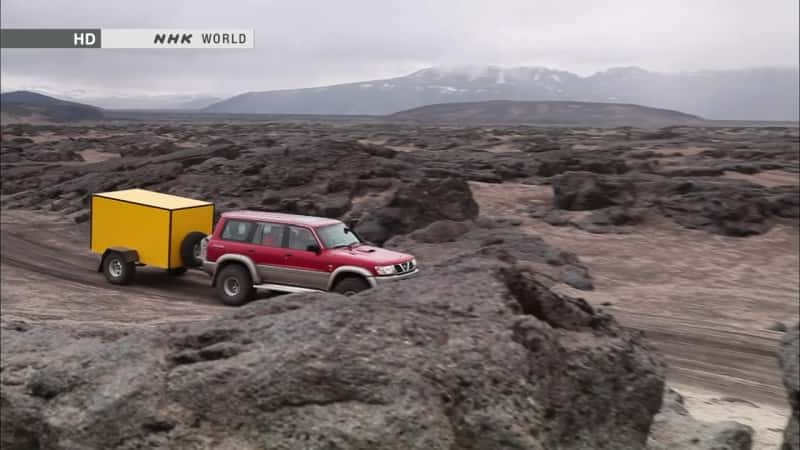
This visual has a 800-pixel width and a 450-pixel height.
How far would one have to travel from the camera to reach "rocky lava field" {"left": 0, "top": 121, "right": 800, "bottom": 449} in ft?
17.2

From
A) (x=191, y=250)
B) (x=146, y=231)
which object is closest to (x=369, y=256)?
(x=191, y=250)

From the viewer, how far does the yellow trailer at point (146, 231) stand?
17625 millimetres

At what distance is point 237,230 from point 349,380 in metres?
11.7

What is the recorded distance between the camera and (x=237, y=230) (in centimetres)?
1645

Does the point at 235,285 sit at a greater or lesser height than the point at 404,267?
lesser

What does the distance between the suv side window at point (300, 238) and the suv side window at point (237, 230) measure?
106 centimetres

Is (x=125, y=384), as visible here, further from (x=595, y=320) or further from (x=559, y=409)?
(x=595, y=320)

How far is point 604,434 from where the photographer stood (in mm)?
5980

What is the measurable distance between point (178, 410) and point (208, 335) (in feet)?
2.89

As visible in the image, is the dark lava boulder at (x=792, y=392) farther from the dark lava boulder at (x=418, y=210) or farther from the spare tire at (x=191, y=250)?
the dark lava boulder at (x=418, y=210)

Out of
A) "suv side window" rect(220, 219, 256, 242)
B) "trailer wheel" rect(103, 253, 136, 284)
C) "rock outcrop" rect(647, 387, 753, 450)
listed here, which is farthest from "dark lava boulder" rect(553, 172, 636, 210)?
"rock outcrop" rect(647, 387, 753, 450)

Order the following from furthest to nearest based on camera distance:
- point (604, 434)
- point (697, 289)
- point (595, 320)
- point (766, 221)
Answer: point (766, 221) < point (697, 289) < point (595, 320) < point (604, 434)

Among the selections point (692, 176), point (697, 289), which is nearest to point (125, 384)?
point (697, 289)

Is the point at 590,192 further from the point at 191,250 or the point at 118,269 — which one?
the point at 118,269
